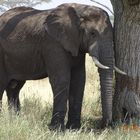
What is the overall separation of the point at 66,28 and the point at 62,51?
1.19 feet

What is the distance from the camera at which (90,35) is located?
800 cm

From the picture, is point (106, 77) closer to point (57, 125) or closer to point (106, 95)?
point (106, 95)

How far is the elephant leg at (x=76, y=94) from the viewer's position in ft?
28.1

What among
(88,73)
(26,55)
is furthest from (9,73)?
(88,73)

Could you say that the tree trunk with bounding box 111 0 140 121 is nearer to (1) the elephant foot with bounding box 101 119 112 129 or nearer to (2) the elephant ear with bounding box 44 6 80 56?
(1) the elephant foot with bounding box 101 119 112 129

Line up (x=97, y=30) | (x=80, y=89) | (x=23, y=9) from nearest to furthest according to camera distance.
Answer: (x=97, y=30) < (x=80, y=89) < (x=23, y=9)

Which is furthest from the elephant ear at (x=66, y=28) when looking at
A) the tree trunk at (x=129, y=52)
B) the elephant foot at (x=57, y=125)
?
the elephant foot at (x=57, y=125)

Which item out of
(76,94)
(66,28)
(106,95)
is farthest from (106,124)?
(66,28)

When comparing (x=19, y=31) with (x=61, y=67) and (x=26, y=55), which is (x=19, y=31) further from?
(x=61, y=67)

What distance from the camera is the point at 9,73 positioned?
9.12 m

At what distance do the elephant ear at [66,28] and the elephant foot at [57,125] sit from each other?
1046mm

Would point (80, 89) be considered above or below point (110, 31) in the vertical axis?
below

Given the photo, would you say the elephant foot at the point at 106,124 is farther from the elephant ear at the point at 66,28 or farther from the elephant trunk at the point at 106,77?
the elephant ear at the point at 66,28

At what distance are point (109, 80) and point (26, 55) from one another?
155 cm
